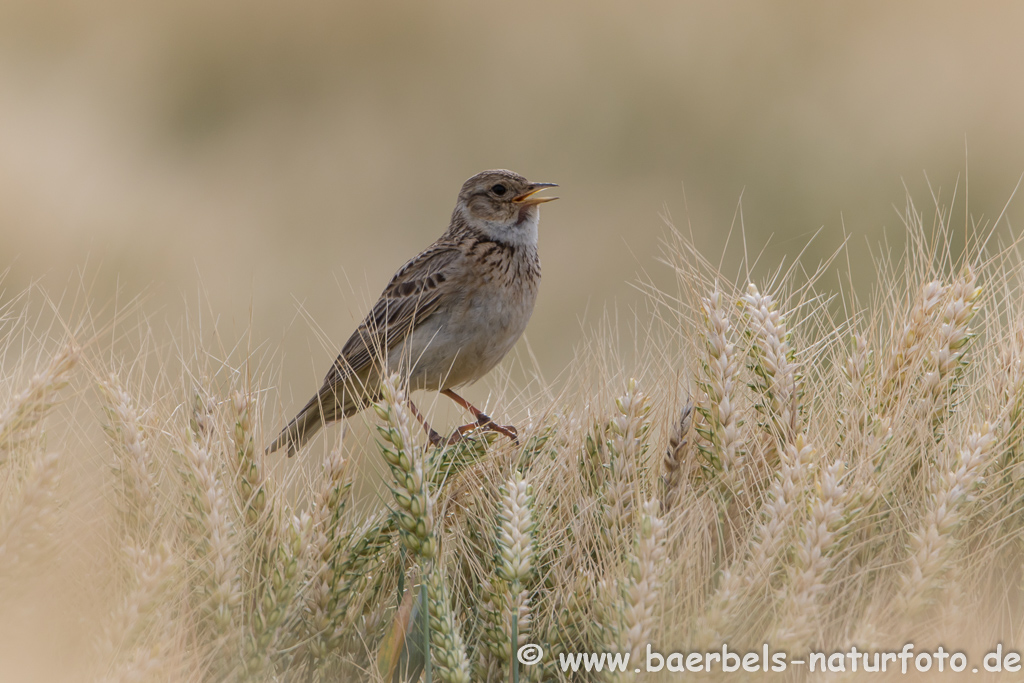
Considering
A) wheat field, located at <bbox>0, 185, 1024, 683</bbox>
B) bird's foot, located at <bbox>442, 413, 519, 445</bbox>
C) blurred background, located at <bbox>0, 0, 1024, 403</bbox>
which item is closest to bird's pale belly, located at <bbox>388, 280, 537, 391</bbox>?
bird's foot, located at <bbox>442, 413, 519, 445</bbox>

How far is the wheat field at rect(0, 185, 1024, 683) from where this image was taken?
241 cm

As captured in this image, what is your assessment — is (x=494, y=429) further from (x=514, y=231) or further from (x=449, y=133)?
(x=449, y=133)

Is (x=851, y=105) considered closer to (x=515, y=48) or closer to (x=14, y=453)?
(x=515, y=48)

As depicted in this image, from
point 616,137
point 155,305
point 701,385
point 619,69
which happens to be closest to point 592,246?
point 616,137

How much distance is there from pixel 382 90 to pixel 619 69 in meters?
2.92

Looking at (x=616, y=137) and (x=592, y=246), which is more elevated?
(x=616, y=137)

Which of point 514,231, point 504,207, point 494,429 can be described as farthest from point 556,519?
point 504,207

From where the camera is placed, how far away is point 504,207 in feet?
20.5

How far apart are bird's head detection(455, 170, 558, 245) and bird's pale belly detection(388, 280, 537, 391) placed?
569 millimetres

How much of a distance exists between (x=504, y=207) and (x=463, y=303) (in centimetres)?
87

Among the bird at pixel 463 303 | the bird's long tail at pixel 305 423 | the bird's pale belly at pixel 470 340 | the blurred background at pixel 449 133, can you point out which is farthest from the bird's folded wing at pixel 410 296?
the blurred background at pixel 449 133

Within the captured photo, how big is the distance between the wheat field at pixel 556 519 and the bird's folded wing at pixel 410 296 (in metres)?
2.28

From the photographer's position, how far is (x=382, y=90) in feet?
41.4

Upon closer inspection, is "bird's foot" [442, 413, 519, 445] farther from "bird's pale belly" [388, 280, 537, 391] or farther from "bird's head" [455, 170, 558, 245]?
"bird's head" [455, 170, 558, 245]
